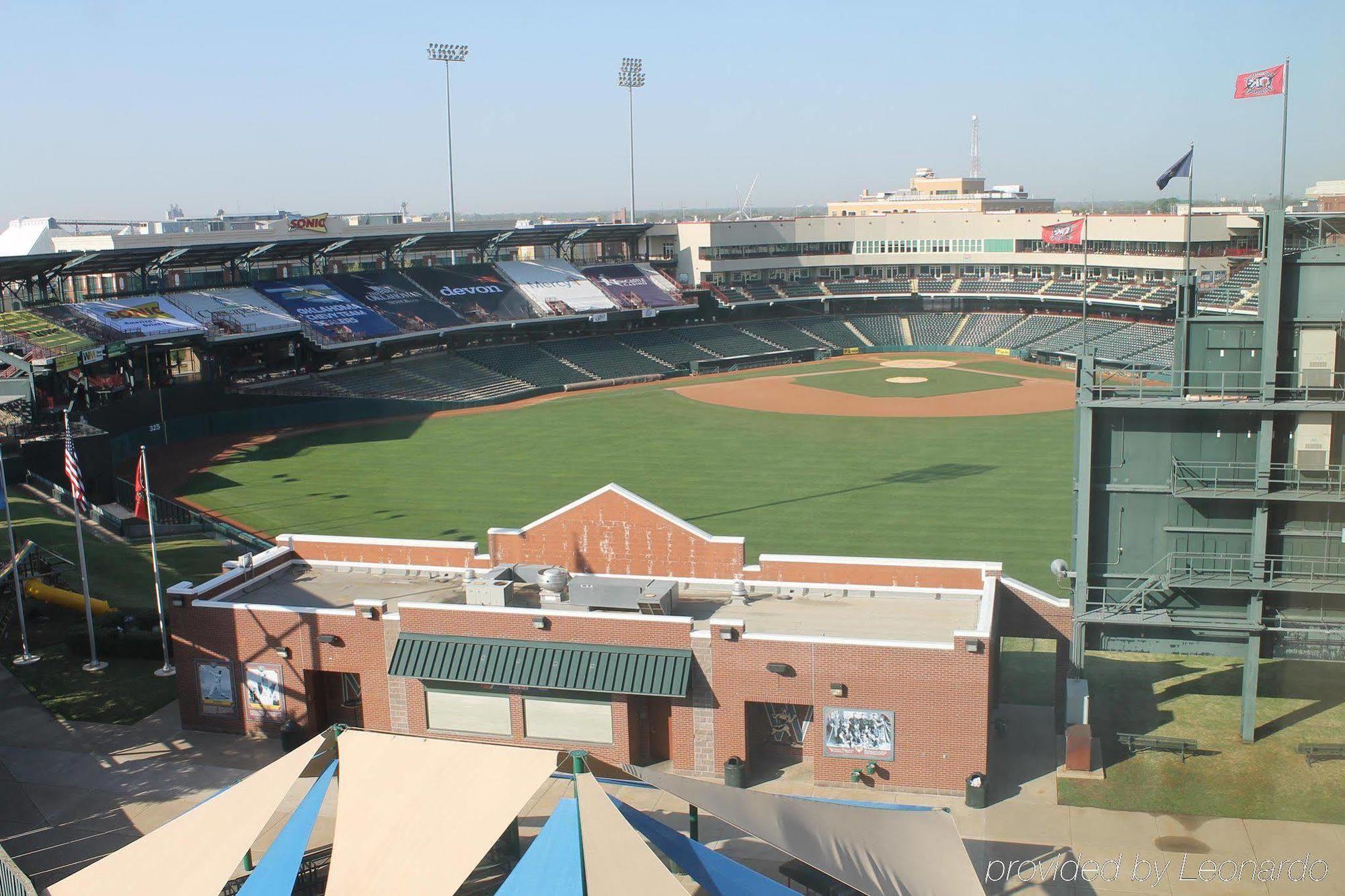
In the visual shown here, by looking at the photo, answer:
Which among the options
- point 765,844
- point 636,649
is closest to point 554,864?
point 765,844

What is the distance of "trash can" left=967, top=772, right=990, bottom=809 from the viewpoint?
20656 mm

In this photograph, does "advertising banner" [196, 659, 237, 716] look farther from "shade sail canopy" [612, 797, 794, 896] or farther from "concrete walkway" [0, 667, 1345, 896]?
"shade sail canopy" [612, 797, 794, 896]

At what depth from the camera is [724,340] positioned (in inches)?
3659

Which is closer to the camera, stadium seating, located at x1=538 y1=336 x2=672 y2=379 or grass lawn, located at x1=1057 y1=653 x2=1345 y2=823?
grass lawn, located at x1=1057 y1=653 x2=1345 y2=823

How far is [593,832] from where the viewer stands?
46.7 ft

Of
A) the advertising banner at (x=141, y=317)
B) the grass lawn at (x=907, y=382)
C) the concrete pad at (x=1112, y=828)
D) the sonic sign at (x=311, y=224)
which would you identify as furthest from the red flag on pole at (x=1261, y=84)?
the sonic sign at (x=311, y=224)

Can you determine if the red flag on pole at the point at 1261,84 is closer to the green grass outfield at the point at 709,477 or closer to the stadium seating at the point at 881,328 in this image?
the green grass outfield at the point at 709,477

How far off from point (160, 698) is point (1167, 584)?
2143 centimetres

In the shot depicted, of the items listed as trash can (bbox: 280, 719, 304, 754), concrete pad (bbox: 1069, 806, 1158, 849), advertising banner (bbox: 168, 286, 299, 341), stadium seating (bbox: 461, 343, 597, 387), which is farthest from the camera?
stadium seating (bbox: 461, 343, 597, 387)

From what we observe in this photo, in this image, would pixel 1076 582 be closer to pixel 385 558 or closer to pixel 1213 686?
pixel 1213 686

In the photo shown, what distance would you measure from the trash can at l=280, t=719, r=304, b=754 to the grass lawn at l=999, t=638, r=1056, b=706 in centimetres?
1478

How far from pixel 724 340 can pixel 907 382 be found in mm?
19617

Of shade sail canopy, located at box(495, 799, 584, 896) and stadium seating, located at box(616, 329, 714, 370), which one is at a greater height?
stadium seating, located at box(616, 329, 714, 370)

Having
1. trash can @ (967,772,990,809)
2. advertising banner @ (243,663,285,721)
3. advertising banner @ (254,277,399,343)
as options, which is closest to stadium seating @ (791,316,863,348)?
advertising banner @ (254,277,399,343)
